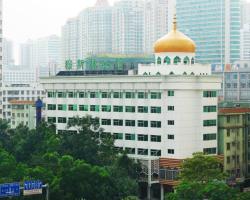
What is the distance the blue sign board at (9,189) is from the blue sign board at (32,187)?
2.68ft

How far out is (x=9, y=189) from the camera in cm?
4450

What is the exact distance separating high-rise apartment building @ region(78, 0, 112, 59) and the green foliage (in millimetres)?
105241

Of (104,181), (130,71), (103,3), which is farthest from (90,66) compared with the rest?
(103,3)

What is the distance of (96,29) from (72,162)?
131 meters

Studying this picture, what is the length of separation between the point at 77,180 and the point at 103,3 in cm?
14677

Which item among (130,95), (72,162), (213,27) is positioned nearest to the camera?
(72,162)

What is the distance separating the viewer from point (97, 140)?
69625 millimetres

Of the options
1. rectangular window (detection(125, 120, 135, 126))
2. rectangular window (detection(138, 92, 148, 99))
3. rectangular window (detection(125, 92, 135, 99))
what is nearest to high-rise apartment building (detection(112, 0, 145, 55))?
rectangular window (detection(125, 92, 135, 99))

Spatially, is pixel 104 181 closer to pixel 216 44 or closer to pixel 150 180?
pixel 150 180

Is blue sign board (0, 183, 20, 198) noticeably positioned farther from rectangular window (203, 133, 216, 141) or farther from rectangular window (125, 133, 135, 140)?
rectangular window (203, 133, 216, 141)

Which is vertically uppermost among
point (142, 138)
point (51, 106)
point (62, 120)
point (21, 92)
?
point (21, 92)

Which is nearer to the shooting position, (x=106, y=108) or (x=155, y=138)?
(x=155, y=138)

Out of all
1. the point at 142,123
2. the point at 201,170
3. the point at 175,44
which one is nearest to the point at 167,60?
the point at 175,44

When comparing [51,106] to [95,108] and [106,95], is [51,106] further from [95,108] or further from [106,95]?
[106,95]
